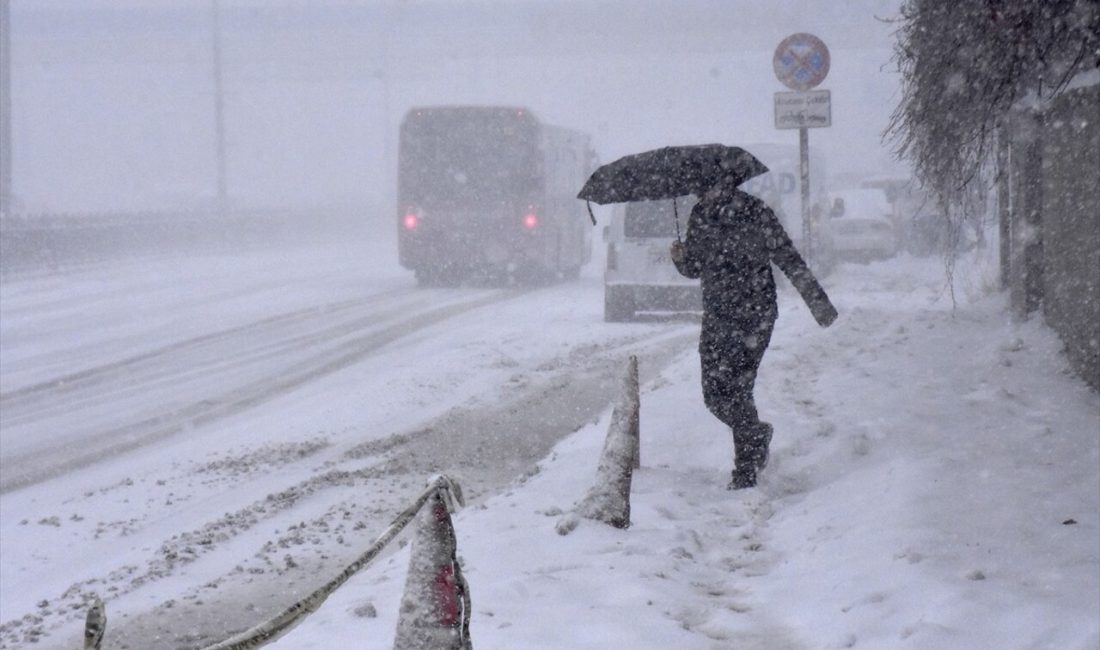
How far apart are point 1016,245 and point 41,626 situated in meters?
9.44

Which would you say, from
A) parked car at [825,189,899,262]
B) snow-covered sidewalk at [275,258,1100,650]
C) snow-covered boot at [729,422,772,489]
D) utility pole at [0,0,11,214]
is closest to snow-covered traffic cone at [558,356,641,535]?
snow-covered sidewalk at [275,258,1100,650]

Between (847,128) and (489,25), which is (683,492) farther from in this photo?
(847,128)

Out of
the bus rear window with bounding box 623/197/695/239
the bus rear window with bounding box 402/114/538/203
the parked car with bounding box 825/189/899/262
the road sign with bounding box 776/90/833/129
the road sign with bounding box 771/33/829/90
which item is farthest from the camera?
the parked car with bounding box 825/189/899/262

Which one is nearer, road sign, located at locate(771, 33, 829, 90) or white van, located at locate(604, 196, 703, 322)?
road sign, located at locate(771, 33, 829, 90)

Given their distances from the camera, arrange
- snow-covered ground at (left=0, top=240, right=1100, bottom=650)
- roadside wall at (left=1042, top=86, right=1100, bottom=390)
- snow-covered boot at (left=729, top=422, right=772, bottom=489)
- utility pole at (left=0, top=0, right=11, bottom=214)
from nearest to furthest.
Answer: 1. snow-covered ground at (left=0, top=240, right=1100, bottom=650)
2. snow-covered boot at (left=729, top=422, right=772, bottom=489)
3. roadside wall at (left=1042, top=86, right=1100, bottom=390)
4. utility pole at (left=0, top=0, right=11, bottom=214)

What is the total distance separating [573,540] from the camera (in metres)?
6.11

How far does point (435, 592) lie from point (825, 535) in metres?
3.22

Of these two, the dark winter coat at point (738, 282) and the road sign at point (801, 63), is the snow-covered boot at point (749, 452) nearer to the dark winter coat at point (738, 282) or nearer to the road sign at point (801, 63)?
the dark winter coat at point (738, 282)

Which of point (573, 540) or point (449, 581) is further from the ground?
point (449, 581)

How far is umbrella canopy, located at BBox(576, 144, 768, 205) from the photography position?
707 cm

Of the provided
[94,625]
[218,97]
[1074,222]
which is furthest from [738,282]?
[218,97]

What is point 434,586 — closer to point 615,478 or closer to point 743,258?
point 615,478

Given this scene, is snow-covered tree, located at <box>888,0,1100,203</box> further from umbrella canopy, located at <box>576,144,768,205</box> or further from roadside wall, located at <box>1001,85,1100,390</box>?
umbrella canopy, located at <box>576,144,768,205</box>

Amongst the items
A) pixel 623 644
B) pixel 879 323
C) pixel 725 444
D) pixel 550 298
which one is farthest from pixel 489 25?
pixel 623 644
